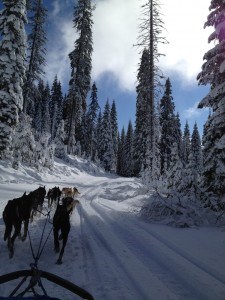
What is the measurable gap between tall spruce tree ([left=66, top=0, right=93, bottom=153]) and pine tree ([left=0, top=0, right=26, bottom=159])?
772 inches

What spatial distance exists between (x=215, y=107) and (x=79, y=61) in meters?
32.7

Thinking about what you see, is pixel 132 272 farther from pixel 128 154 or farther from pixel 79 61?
pixel 128 154

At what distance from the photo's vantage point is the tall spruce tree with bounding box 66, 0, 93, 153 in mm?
44844

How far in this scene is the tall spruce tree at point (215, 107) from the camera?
45.7ft

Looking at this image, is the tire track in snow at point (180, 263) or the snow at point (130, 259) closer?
the snow at point (130, 259)

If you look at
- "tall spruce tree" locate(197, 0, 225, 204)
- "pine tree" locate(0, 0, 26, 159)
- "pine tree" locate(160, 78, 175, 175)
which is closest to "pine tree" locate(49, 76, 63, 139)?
"pine tree" locate(160, 78, 175, 175)

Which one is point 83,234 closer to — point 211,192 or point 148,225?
point 148,225

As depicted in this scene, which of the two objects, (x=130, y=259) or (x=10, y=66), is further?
(x=10, y=66)

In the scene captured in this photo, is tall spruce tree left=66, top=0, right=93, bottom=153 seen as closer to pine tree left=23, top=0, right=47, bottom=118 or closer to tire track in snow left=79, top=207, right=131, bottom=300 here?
pine tree left=23, top=0, right=47, bottom=118

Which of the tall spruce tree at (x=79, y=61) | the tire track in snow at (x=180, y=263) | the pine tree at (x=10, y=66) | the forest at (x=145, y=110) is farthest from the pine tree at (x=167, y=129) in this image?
the tire track in snow at (x=180, y=263)

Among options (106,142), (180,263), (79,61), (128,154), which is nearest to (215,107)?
(180,263)

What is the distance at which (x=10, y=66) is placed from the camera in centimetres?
2400

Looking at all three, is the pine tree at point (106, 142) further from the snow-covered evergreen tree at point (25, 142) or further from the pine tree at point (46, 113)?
the snow-covered evergreen tree at point (25, 142)

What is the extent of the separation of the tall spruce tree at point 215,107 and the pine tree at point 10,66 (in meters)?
13.3
